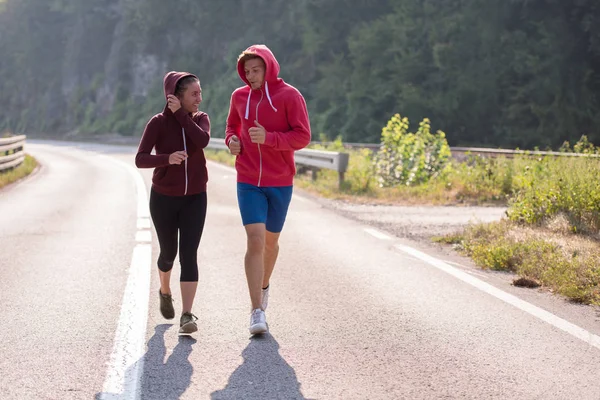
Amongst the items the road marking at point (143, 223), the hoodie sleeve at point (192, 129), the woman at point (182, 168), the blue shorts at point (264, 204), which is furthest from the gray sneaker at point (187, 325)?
the road marking at point (143, 223)

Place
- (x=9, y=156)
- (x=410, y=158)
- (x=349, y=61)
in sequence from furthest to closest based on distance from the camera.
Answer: (x=349, y=61)
(x=9, y=156)
(x=410, y=158)

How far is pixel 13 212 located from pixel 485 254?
828 centimetres

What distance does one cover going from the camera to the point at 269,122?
5.77 meters

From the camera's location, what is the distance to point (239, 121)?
19.8 feet

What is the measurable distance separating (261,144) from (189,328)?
1.35m

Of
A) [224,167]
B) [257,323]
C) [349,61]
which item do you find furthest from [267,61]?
[349,61]

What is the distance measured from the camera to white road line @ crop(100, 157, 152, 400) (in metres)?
4.42

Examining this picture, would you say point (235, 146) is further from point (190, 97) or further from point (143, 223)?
point (143, 223)

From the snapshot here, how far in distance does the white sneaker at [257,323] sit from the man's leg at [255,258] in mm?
120

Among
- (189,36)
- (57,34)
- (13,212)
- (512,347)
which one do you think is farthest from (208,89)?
(512,347)

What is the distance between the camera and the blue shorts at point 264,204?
5.78 metres

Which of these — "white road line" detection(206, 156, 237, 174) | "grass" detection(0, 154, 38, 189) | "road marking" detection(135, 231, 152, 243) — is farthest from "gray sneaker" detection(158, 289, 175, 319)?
"white road line" detection(206, 156, 237, 174)

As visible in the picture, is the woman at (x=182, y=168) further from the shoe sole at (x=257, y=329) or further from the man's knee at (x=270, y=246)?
the man's knee at (x=270, y=246)

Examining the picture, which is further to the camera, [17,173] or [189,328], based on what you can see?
[17,173]
